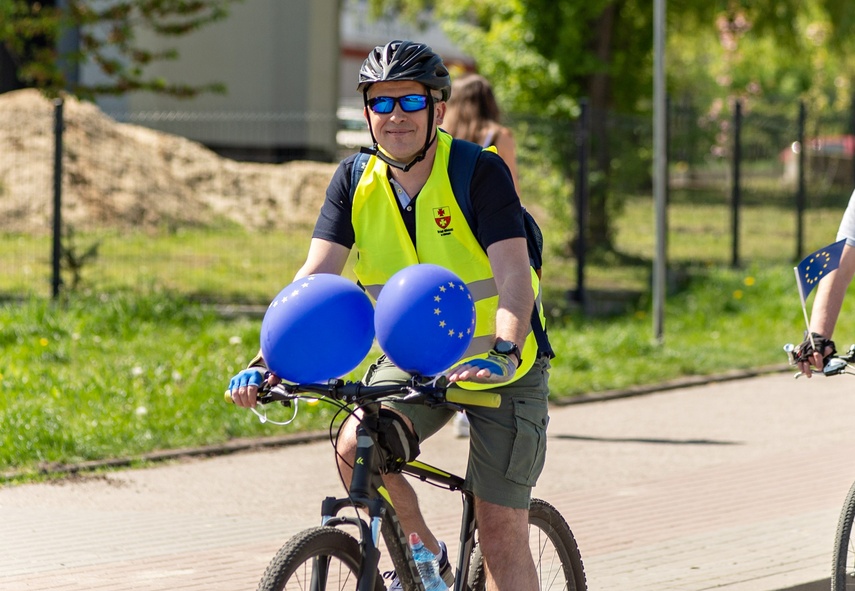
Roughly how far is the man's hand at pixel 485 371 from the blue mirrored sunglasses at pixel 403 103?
73 cm

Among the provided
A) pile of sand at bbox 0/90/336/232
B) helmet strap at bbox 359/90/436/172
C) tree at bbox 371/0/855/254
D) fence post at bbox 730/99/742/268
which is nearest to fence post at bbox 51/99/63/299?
pile of sand at bbox 0/90/336/232

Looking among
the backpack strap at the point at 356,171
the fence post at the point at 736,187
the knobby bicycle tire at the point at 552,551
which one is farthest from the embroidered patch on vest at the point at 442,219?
the fence post at the point at 736,187

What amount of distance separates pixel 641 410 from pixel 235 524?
12.9 feet

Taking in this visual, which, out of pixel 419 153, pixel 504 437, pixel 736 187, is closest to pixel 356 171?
pixel 419 153

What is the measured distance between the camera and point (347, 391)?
10.9ft

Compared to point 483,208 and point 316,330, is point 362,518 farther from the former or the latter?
point 483,208

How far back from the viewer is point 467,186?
3725 millimetres

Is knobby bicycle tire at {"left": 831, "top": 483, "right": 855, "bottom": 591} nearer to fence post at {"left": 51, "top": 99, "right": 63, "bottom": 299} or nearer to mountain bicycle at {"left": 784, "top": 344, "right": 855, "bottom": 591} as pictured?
mountain bicycle at {"left": 784, "top": 344, "right": 855, "bottom": 591}

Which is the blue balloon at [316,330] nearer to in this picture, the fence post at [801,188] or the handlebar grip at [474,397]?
the handlebar grip at [474,397]

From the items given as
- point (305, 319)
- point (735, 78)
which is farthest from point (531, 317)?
point (735, 78)

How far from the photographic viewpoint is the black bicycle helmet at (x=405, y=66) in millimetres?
3637

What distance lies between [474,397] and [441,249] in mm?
429

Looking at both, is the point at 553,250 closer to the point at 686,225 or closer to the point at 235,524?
the point at 686,225

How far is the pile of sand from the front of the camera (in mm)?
15156
